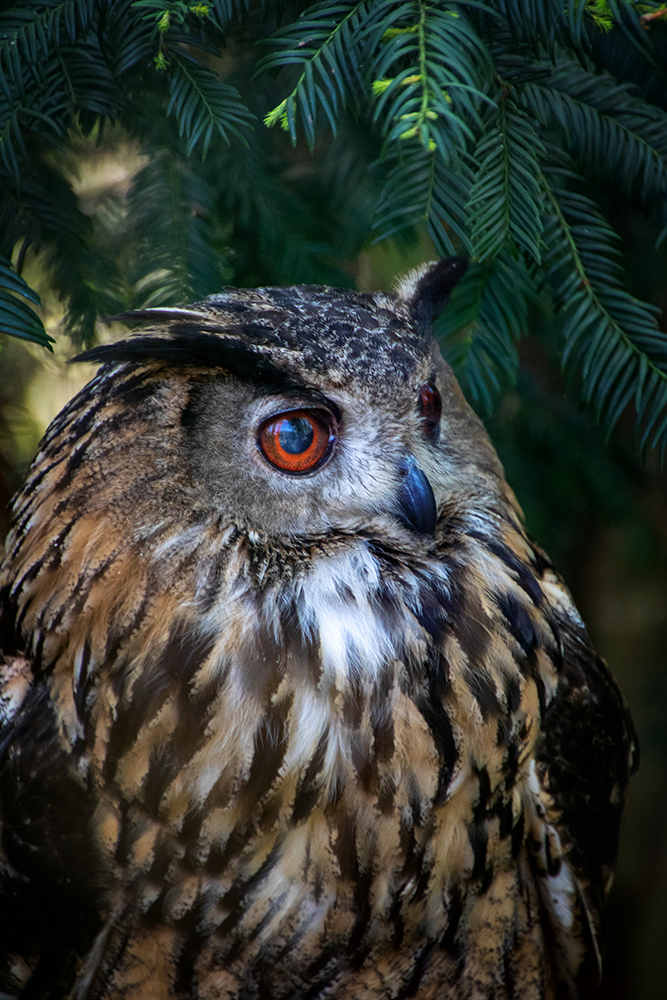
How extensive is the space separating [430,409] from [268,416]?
30 centimetres

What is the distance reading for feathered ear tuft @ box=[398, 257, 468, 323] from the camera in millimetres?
1214

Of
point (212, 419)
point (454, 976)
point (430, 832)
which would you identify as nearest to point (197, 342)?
point (212, 419)

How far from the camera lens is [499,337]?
4.11 ft

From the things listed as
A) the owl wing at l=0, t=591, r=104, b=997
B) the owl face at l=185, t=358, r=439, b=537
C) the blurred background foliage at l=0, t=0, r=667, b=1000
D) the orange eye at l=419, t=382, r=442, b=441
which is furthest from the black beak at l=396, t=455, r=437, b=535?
the owl wing at l=0, t=591, r=104, b=997

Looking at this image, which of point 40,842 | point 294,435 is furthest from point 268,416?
point 40,842

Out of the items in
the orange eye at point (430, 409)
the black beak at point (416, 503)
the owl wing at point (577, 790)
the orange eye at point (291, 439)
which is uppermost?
the orange eye at point (430, 409)

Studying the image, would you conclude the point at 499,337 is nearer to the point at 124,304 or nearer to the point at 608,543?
the point at 124,304

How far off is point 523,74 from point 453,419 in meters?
0.54

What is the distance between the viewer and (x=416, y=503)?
104cm

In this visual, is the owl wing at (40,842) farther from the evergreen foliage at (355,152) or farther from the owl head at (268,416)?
the evergreen foliage at (355,152)

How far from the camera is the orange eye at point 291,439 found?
987mm

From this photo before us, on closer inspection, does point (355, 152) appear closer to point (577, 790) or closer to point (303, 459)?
point (303, 459)

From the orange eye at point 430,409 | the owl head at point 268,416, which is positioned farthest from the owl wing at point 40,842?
the orange eye at point 430,409

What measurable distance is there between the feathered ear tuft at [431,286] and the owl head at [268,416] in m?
0.17
